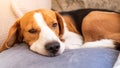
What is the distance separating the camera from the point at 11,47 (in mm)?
1676

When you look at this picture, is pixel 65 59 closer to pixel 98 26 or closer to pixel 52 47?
pixel 52 47

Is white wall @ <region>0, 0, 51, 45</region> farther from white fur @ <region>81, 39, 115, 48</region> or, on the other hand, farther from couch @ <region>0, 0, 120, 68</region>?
white fur @ <region>81, 39, 115, 48</region>

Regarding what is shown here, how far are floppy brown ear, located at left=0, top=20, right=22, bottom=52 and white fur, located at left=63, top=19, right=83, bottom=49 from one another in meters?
0.32

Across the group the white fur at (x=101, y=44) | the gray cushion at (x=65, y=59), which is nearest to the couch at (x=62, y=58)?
the gray cushion at (x=65, y=59)

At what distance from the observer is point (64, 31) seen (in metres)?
1.80

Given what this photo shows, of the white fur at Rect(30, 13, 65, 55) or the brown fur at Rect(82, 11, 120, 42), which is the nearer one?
the white fur at Rect(30, 13, 65, 55)

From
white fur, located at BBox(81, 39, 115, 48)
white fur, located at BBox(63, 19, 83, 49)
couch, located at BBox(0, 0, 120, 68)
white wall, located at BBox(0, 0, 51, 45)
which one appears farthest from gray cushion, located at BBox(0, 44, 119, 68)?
white wall, located at BBox(0, 0, 51, 45)

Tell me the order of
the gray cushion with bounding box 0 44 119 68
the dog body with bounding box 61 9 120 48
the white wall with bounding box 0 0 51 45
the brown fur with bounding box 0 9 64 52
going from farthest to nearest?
1. the white wall with bounding box 0 0 51 45
2. the dog body with bounding box 61 9 120 48
3. the brown fur with bounding box 0 9 64 52
4. the gray cushion with bounding box 0 44 119 68

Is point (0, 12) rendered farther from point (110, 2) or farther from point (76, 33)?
point (110, 2)

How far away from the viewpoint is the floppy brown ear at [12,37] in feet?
5.42

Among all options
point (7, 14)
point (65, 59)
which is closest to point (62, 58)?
point (65, 59)

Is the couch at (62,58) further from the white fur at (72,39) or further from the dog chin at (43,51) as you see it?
the white fur at (72,39)

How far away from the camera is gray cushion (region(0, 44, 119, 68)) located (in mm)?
1348

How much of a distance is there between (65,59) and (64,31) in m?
0.42
